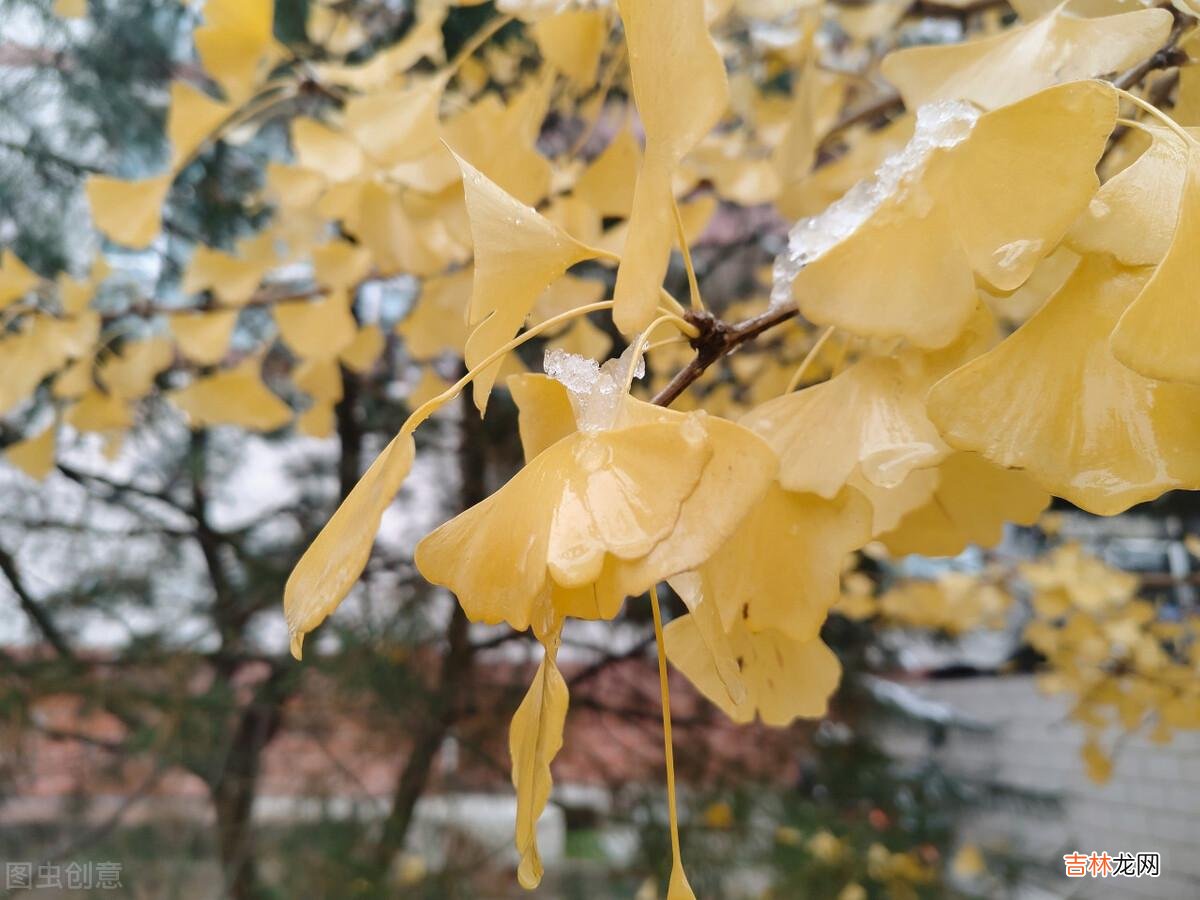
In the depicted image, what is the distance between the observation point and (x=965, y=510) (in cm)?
14

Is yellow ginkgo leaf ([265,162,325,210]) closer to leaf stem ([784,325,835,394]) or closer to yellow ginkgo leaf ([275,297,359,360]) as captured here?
yellow ginkgo leaf ([275,297,359,360])

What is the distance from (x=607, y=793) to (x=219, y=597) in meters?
0.32

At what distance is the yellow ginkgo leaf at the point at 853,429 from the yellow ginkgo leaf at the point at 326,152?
161mm

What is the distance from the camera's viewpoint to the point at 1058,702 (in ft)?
3.93

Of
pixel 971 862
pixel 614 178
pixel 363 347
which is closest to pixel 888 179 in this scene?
pixel 614 178

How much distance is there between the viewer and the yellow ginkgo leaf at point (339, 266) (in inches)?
11.1

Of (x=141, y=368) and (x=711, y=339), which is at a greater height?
(x=711, y=339)

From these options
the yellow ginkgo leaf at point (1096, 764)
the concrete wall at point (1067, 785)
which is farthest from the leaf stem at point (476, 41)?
the concrete wall at point (1067, 785)

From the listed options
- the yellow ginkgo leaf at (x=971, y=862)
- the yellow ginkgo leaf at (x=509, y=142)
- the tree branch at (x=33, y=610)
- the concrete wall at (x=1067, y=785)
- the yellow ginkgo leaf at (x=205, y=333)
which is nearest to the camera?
the yellow ginkgo leaf at (x=509, y=142)

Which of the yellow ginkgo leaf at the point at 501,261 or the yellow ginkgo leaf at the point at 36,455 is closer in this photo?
the yellow ginkgo leaf at the point at 501,261

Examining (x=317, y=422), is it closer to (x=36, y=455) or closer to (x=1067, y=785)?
(x=36, y=455)

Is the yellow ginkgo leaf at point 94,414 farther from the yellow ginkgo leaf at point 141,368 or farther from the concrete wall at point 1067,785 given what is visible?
the concrete wall at point 1067,785

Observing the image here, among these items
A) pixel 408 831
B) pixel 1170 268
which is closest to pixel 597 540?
pixel 1170 268

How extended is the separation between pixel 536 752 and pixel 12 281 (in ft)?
0.91
